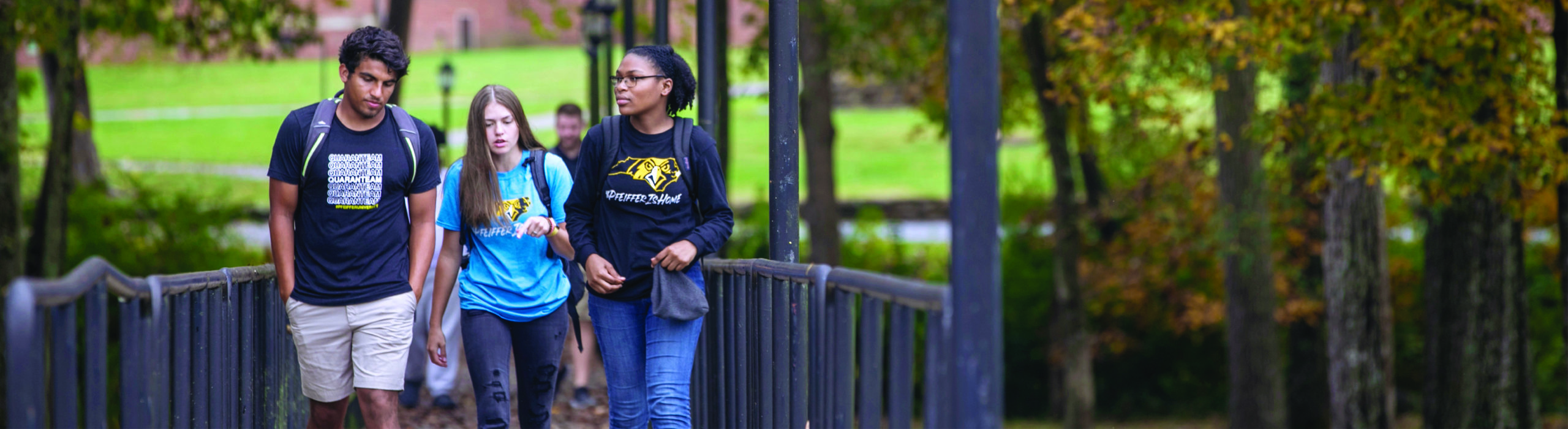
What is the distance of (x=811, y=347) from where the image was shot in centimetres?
405

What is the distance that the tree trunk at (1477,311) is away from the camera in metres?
11.0

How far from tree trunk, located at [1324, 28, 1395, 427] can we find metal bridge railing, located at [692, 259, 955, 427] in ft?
26.6

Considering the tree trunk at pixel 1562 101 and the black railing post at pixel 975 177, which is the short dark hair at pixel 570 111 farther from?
the tree trunk at pixel 1562 101

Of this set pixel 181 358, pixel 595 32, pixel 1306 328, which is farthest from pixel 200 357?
pixel 1306 328

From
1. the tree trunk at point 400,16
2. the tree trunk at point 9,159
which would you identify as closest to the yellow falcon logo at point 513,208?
the tree trunk at point 9,159

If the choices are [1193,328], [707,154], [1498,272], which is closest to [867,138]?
[1193,328]

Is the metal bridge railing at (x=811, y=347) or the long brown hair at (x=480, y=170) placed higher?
the long brown hair at (x=480, y=170)

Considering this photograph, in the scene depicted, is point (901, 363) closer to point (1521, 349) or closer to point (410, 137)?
point (410, 137)

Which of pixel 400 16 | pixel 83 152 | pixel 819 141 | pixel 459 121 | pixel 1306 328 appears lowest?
pixel 1306 328

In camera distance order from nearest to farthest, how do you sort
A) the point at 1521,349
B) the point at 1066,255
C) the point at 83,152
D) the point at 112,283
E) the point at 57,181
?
the point at 112,283
the point at 1521,349
the point at 57,181
the point at 1066,255
the point at 83,152

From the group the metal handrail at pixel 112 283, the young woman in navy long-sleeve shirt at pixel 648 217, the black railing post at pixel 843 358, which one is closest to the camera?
the metal handrail at pixel 112 283

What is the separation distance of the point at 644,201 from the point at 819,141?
13.9 m

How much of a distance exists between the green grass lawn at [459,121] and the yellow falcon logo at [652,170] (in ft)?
48.4

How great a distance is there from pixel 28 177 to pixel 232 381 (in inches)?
677
